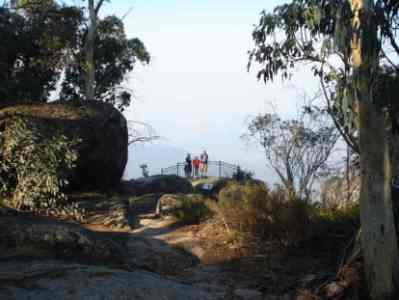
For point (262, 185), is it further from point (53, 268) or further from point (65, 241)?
point (53, 268)

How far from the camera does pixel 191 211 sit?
13344 millimetres

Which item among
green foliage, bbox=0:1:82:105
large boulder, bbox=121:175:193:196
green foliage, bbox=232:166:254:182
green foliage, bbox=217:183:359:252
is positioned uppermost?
green foliage, bbox=0:1:82:105

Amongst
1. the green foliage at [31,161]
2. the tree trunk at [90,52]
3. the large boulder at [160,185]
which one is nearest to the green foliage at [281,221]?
the green foliage at [31,161]

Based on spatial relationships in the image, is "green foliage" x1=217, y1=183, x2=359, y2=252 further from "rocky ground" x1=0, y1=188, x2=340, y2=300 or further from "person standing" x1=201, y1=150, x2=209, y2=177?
"person standing" x1=201, y1=150, x2=209, y2=177

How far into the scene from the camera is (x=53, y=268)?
6.24 meters

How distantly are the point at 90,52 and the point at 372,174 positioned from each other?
1975 centimetres

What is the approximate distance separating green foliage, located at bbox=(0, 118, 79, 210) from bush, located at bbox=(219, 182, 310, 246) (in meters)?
3.68

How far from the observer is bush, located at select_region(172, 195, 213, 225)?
514 inches

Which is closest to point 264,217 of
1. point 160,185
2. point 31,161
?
point 31,161

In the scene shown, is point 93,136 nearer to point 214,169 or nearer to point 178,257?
point 178,257

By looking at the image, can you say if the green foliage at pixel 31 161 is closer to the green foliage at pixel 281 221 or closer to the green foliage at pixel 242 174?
the green foliage at pixel 281 221

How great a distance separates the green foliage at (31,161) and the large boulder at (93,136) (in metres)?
4.76

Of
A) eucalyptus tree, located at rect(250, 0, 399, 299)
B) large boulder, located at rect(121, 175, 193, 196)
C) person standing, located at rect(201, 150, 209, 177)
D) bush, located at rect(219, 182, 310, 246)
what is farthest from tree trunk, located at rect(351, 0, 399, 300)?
person standing, located at rect(201, 150, 209, 177)

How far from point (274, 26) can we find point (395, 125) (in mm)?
2597
